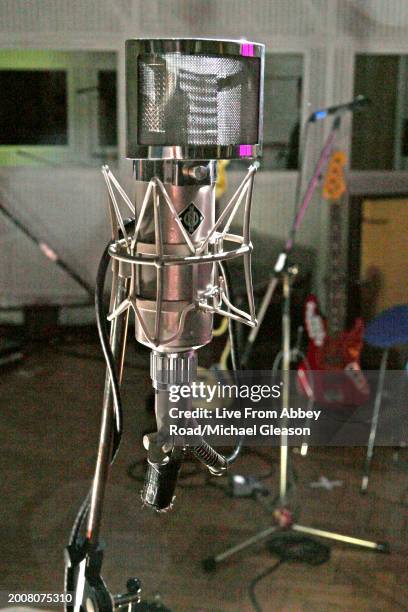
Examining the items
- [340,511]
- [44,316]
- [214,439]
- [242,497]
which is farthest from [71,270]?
[214,439]

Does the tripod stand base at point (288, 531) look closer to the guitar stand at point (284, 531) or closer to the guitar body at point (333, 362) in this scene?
the guitar stand at point (284, 531)

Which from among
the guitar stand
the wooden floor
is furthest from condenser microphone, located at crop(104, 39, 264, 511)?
the guitar stand

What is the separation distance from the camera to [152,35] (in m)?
2.71

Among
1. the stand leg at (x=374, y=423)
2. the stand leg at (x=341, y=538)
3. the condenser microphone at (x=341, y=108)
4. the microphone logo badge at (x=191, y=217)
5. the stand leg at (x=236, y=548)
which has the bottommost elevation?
the stand leg at (x=236, y=548)

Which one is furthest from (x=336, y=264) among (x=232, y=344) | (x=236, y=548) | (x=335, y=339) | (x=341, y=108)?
(x=232, y=344)

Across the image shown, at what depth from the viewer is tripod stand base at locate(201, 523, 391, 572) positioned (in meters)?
1.98

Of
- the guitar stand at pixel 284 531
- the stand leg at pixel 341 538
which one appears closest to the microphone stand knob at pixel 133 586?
the guitar stand at pixel 284 531

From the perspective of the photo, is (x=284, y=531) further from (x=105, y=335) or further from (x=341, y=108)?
(x=105, y=335)

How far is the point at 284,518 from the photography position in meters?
2.19

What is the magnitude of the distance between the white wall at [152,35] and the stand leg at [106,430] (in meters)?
2.05

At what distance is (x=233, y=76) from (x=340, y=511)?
1.96 metres

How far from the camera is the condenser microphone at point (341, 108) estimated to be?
241cm

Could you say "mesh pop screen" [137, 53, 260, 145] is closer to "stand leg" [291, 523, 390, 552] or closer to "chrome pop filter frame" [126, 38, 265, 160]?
"chrome pop filter frame" [126, 38, 265, 160]

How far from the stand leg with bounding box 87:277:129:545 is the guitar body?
6.16ft
